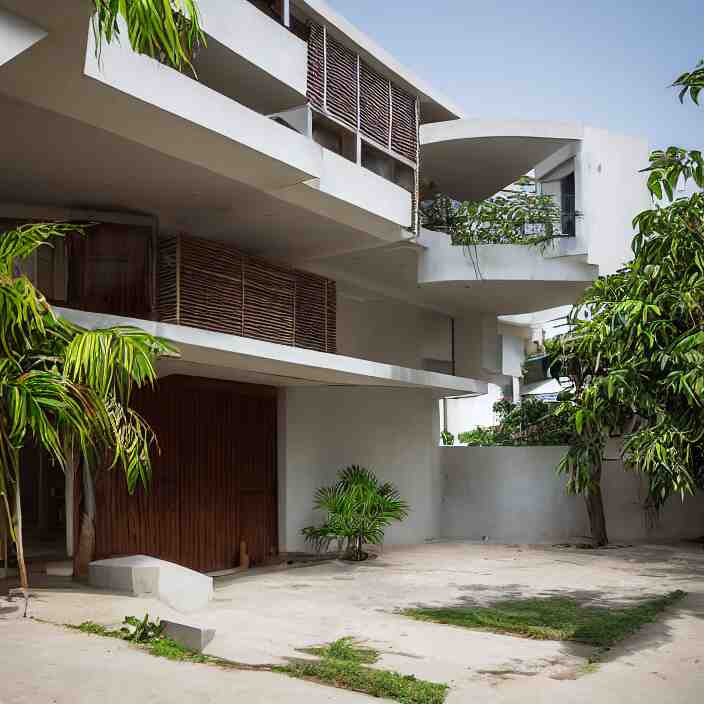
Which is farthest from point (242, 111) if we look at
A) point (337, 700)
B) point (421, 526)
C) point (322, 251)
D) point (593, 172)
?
point (421, 526)

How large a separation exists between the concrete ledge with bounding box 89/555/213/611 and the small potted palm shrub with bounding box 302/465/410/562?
13.4 ft

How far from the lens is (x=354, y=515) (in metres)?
12.7

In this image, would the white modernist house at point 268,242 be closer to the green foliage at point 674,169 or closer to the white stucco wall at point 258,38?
the white stucco wall at point 258,38

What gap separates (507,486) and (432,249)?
5.04 m

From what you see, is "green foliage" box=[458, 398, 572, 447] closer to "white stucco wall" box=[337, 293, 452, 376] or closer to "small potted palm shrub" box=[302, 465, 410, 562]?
"white stucco wall" box=[337, 293, 452, 376]

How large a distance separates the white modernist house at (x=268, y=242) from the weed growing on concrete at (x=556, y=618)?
372 centimetres

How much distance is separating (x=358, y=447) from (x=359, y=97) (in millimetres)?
5891

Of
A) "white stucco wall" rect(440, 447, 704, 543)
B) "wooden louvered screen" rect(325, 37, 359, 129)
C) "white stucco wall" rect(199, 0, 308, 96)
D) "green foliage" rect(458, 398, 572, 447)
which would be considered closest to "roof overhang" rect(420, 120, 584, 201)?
"wooden louvered screen" rect(325, 37, 359, 129)

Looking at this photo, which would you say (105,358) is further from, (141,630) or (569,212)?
(569,212)

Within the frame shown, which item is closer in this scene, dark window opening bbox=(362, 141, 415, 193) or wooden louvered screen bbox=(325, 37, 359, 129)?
wooden louvered screen bbox=(325, 37, 359, 129)

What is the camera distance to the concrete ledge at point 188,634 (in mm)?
6258

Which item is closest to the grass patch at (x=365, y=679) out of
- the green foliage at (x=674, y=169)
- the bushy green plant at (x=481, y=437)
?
the green foliage at (x=674, y=169)

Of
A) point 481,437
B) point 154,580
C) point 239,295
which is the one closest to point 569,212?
point 239,295

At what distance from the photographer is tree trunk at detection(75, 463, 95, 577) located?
9.03 meters
